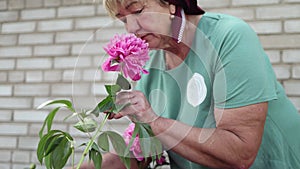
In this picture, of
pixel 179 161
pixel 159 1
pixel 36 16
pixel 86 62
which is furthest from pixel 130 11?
pixel 36 16

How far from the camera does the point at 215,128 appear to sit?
1116 mm

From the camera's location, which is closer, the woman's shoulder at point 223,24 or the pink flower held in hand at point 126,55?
the pink flower held in hand at point 126,55

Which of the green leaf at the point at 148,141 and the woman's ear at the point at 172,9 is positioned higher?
the woman's ear at the point at 172,9

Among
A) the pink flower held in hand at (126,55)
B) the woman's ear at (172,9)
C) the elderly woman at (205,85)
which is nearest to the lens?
the pink flower held in hand at (126,55)

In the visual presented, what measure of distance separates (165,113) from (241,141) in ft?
0.72

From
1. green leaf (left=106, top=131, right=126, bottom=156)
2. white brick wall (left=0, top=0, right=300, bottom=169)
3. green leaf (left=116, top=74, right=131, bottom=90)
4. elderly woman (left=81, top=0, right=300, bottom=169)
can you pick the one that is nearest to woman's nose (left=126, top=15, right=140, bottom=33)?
elderly woman (left=81, top=0, right=300, bottom=169)

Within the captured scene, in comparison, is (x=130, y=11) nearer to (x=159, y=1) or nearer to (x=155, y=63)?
(x=159, y=1)

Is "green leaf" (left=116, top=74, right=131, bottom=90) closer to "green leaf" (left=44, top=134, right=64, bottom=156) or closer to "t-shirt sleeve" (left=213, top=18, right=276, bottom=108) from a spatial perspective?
"green leaf" (left=44, top=134, right=64, bottom=156)

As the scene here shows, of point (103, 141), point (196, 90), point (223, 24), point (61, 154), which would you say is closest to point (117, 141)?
point (103, 141)

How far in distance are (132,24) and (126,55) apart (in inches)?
5.6

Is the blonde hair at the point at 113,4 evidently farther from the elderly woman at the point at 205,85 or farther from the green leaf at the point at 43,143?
the green leaf at the point at 43,143

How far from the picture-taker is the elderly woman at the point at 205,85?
104 cm

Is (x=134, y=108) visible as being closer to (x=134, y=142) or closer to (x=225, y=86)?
(x=134, y=142)

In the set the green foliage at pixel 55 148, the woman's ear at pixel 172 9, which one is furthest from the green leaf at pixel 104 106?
the woman's ear at pixel 172 9
